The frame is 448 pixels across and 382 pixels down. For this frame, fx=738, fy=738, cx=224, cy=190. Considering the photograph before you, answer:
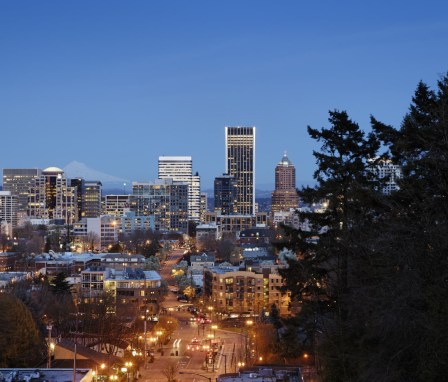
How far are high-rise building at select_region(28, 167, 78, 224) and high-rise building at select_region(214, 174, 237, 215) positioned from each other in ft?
91.9

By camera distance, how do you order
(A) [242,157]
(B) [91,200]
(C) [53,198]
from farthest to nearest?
1. (A) [242,157]
2. (C) [53,198]
3. (B) [91,200]

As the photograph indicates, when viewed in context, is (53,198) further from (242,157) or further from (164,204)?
(242,157)

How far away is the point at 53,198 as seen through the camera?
482ft

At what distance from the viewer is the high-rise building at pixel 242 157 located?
551 feet

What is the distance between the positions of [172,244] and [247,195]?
69.1 m

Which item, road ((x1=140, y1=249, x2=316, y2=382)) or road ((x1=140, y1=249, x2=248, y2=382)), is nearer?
road ((x1=140, y1=249, x2=316, y2=382))

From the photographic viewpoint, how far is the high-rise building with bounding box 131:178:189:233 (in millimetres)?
129625

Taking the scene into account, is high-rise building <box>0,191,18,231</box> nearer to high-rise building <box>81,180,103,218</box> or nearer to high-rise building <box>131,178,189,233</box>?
high-rise building <box>81,180,103,218</box>

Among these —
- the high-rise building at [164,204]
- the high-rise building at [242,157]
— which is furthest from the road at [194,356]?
the high-rise building at [242,157]

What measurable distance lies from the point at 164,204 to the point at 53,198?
91.8 feet

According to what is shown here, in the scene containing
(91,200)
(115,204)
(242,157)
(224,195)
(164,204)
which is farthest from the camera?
(242,157)

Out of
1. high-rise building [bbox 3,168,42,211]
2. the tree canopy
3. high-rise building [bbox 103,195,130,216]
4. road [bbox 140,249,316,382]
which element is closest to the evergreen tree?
road [bbox 140,249,316,382]

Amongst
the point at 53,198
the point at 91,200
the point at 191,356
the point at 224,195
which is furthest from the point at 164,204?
the point at 191,356

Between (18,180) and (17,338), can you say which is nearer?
(17,338)
